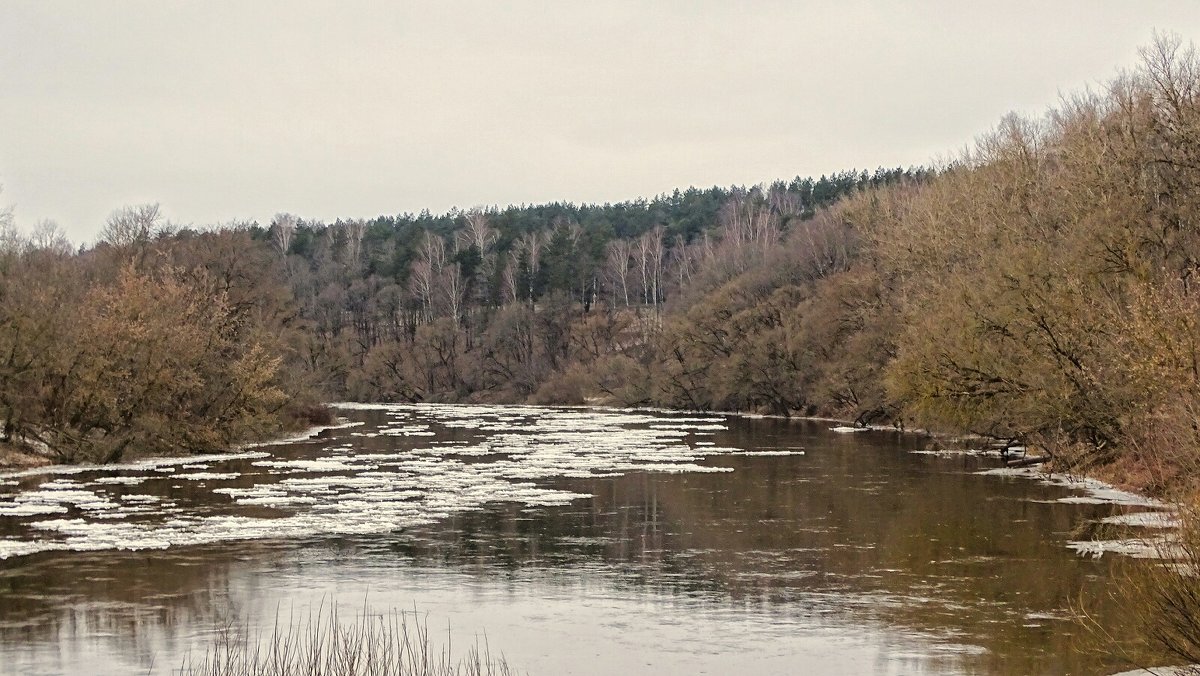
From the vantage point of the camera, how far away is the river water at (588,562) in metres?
15.8

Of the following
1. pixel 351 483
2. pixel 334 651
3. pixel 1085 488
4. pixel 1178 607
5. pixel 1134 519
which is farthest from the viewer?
pixel 351 483

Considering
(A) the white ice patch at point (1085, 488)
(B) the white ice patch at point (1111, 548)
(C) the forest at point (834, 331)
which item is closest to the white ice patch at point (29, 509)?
(C) the forest at point (834, 331)

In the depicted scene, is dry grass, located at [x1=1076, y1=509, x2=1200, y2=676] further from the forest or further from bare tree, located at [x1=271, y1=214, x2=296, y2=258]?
bare tree, located at [x1=271, y1=214, x2=296, y2=258]

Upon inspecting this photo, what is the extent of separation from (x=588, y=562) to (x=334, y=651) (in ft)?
35.4

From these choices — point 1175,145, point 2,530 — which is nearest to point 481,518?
point 2,530

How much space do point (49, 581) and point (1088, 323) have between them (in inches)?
1158

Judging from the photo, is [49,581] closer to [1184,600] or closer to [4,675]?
[4,675]

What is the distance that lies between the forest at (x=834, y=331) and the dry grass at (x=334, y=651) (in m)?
8.65

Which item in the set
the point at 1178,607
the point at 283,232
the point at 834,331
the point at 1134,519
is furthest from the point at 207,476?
the point at 283,232

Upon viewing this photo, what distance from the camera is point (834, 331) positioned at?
77375 millimetres

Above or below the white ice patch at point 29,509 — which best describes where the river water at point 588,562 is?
below

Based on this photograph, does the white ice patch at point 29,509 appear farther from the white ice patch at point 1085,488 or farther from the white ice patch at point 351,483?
the white ice patch at point 1085,488

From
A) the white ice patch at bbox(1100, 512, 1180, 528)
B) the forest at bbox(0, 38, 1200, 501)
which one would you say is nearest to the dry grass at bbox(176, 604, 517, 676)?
the forest at bbox(0, 38, 1200, 501)

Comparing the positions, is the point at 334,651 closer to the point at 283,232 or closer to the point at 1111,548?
the point at 1111,548
